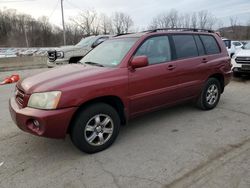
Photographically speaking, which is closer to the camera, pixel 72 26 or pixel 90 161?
pixel 90 161

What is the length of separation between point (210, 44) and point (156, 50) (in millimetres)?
1748

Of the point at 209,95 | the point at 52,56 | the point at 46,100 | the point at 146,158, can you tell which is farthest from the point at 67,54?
the point at 146,158

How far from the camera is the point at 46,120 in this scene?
9.87 feet

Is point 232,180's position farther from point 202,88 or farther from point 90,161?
point 202,88

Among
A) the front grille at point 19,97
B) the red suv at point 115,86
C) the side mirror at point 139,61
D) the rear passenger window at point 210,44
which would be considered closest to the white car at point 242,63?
the rear passenger window at point 210,44

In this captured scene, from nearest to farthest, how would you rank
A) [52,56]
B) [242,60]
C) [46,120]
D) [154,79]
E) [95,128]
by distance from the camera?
[46,120] < [95,128] < [154,79] < [242,60] < [52,56]

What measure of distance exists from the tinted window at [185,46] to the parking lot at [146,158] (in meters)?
Result: 1.30

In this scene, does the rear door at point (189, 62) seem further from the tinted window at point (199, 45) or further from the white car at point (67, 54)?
the white car at point (67, 54)

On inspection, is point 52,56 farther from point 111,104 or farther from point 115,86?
point 115,86

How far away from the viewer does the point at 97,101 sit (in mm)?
3498

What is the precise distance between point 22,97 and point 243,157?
317cm

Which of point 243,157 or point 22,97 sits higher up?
point 22,97

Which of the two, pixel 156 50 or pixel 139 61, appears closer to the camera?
pixel 139 61

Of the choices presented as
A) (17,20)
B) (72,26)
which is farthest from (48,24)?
(72,26)
